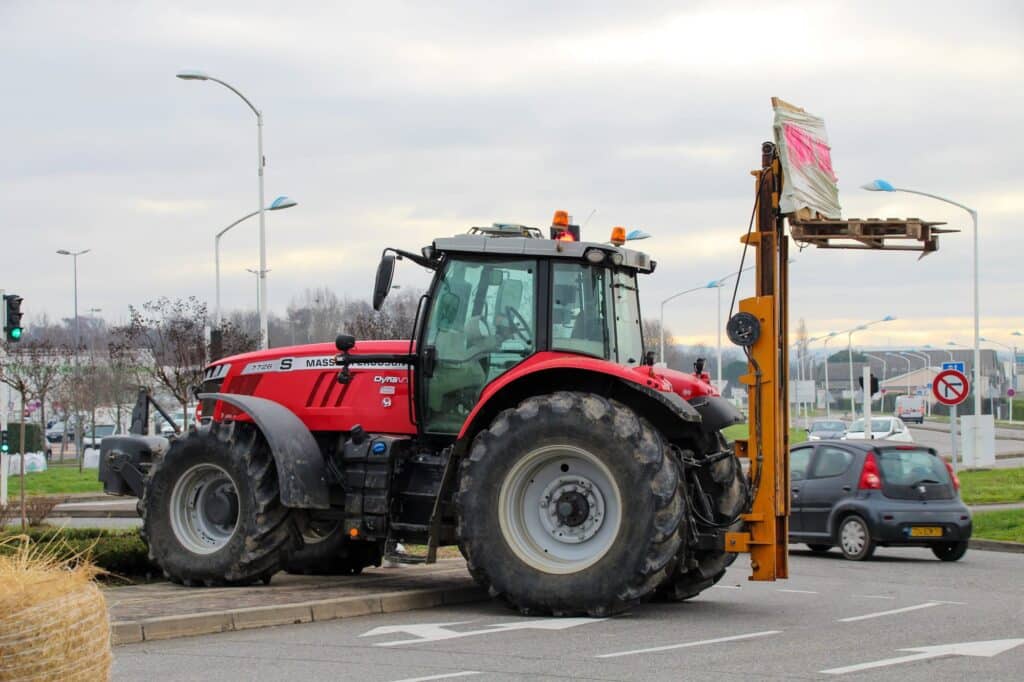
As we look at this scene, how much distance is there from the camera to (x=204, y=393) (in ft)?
44.9

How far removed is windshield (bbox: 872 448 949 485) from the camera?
750 inches

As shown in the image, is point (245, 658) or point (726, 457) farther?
point (726, 457)

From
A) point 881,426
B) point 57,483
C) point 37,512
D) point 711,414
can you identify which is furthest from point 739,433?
point 711,414

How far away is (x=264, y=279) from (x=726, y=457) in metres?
22.1

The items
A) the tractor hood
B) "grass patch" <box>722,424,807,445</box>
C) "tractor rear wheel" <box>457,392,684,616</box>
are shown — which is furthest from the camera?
"grass patch" <box>722,424,807,445</box>

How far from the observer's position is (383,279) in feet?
37.6

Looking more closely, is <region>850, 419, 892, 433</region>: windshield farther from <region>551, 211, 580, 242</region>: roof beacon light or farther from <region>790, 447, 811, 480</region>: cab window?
<region>551, 211, 580, 242</region>: roof beacon light

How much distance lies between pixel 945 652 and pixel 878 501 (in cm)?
965

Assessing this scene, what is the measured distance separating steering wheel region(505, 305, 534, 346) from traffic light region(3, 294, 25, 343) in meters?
13.0

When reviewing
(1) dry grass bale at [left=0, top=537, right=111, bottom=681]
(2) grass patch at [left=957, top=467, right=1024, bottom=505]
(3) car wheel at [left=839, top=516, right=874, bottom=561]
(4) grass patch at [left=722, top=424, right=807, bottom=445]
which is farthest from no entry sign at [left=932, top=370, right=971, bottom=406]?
(1) dry grass bale at [left=0, top=537, right=111, bottom=681]

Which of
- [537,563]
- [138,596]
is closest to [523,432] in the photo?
[537,563]

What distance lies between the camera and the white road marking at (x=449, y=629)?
10.1 metres

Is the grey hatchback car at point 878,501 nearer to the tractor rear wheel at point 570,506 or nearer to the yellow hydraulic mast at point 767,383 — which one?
the yellow hydraulic mast at point 767,383

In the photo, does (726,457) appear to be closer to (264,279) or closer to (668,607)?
(668,607)
